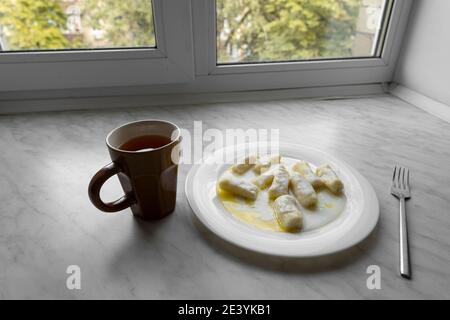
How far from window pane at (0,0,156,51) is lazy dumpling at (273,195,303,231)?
538mm

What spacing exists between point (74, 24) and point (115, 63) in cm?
12

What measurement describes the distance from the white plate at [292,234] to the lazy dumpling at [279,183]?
71 millimetres

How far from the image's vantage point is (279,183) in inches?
18.2

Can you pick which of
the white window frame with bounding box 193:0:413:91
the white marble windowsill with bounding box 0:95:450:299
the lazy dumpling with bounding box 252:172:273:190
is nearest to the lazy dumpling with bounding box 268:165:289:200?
the lazy dumpling with bounding box 252:172:273:190

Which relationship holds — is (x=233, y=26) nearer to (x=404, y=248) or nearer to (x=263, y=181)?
(x=263, y=181)

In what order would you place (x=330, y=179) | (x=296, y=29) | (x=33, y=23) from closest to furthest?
1. (x=330, y=179)
2. (x=33, y=23)
3. (x=296, y=29)

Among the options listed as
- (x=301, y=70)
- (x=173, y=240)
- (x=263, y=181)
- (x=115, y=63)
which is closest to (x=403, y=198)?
(x=263, y=181)

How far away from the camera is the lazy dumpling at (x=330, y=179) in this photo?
46 centimetres

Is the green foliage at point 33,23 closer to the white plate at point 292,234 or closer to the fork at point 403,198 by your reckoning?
the white plate at point 292,234

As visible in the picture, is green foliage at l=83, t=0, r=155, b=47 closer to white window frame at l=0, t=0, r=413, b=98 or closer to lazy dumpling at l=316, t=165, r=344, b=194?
white window frame at l=0, t=0, r=413, b=98

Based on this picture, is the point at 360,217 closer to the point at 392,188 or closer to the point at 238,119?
the point at 392,188

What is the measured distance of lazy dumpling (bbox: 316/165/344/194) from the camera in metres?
0.46

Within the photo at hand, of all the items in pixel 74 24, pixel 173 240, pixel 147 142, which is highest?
pixel 74 24

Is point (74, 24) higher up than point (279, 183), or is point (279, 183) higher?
point (74, 24)
